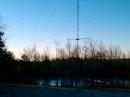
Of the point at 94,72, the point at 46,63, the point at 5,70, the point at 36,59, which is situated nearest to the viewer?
the point at 5,70

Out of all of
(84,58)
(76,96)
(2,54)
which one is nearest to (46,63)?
(84,58)

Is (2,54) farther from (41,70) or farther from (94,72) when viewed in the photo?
(41,70)

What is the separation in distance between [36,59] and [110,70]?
1678 inches

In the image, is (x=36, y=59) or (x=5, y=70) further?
(x=36, y=59)

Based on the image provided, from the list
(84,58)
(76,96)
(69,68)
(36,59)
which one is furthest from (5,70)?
(36,59)

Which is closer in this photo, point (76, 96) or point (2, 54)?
point (76, 96)

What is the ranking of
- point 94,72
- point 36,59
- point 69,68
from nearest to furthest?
1. point 94,72
2. point 69,68
3. point 36,59

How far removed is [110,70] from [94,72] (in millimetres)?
3900

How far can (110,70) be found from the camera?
78250mm

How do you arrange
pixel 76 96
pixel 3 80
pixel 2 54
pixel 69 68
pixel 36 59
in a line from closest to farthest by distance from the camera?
pixel 76 96, pixel 2 54, pixel 3 80, pixel 69 68, pixel 36 59

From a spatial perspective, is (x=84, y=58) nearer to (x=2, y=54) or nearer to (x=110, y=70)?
(x=110, y=70)

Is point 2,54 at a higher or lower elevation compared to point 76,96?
higher

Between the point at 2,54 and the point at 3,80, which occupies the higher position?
the point at 2,54

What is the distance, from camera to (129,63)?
78.8 metres
